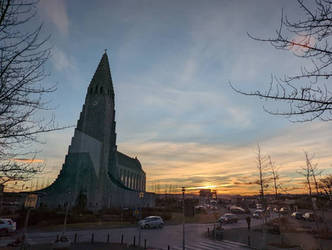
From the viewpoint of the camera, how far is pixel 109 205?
52.9 metres

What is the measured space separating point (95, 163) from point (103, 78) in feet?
79.4

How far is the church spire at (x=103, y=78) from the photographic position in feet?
207

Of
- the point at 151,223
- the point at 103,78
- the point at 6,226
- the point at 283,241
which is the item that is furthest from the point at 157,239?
the point at 103,78

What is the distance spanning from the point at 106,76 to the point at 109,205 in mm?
35172

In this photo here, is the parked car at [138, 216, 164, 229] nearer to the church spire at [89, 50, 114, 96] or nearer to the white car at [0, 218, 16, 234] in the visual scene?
the white car at [0, 218, 16, 234]

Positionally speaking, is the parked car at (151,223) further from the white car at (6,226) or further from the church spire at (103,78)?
the church spire at (103,78)

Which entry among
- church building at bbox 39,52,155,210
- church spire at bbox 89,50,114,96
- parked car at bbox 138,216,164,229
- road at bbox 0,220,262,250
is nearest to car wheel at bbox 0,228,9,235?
road at bbox 0,220,262,250

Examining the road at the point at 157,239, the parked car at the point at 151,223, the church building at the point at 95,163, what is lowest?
the road at the point at 157,239

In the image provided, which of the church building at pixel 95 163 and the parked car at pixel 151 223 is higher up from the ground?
the church building at pixel 95 163

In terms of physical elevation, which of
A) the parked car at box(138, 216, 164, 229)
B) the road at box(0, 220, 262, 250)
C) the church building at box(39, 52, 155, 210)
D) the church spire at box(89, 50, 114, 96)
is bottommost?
the road at box(0, 220, 262, 250)

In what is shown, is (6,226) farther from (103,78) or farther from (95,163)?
(103,78)

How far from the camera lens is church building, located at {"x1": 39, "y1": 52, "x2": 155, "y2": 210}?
5194 cm

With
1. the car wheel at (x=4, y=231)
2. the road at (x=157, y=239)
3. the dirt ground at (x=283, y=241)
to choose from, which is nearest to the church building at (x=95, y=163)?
the car wheel at (x=4, y=231)

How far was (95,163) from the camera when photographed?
2194 inches
